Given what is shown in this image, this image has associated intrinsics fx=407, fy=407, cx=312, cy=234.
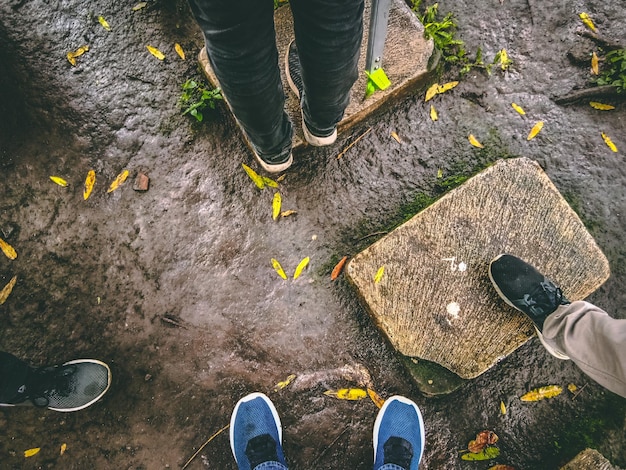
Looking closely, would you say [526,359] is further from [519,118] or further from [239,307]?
[239,307]

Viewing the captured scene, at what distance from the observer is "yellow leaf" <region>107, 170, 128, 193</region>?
7.52ft

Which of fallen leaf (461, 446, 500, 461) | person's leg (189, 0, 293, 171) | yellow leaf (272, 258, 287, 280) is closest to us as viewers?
person's leg (189, 0, 293, 171)

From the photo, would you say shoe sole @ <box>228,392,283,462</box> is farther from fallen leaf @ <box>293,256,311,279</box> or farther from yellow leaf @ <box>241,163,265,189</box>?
yellow leaf @ <box>241,163,265,189</box>

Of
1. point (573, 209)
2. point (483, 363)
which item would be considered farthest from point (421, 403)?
point (573, 209)

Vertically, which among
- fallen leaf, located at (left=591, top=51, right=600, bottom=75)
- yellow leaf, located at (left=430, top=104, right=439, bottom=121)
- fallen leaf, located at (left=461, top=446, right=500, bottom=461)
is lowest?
fallen leaf, located at (left=461, top=446, right=500, bottom=461)

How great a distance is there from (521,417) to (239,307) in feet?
5.31

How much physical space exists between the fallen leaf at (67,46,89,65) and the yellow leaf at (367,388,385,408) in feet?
8.31

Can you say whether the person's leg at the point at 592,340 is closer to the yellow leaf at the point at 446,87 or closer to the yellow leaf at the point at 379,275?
the yellow leaf at the point at 379,275

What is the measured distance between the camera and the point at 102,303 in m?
2.19

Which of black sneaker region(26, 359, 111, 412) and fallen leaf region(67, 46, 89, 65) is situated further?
fallen leaf region(67, 46, 89, 65)

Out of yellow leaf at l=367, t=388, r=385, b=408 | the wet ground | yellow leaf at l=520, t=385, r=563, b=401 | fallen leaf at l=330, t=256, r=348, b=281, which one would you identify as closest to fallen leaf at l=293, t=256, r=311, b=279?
the wet ground

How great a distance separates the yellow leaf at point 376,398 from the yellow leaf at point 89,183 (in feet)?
6.19

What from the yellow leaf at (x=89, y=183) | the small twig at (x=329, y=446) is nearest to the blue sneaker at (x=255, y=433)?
the small twig at (x=329, y=446)

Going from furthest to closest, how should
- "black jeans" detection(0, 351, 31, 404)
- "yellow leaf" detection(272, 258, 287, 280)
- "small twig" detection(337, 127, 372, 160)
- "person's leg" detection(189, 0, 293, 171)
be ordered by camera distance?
1. "small twig" detection(337, 127, 372, 160)
2. "yellow leaf" detection(272, 258, 287, 280)
3. "black jeans" detection(0, 351, 31, 404)
4. "person's leg" detection(189, 0, 293, 171)
